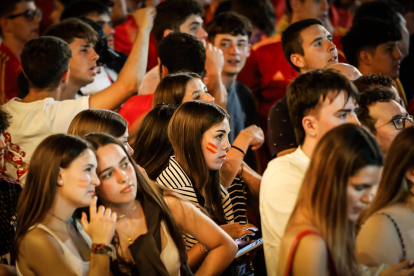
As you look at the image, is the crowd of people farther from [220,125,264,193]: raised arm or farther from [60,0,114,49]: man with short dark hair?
[60,0,114,49]: man with short dark hair

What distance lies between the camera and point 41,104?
10.6 feet

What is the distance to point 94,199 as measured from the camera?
2.15m

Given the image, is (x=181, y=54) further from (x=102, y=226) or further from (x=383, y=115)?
(x=102, y=226)

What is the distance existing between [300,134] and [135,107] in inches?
65.9

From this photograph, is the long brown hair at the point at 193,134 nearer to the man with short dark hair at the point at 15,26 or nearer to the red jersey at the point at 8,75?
the red jersey at the point at 8,75

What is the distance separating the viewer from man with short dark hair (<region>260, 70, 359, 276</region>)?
217 cm

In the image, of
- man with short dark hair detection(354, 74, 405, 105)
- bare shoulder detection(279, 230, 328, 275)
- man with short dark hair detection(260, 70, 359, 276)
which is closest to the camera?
bare shoulder detection(279, 230, 328, 275)

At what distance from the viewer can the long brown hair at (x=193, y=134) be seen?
9.25 ft

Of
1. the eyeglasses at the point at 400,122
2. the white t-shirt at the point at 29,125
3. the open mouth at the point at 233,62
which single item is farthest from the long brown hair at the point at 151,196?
the open mouth at the point at 233,62

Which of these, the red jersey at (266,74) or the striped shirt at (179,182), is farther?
the red jersey at (266,74)

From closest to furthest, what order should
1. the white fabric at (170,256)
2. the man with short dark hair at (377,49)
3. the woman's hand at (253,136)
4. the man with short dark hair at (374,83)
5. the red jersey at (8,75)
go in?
1. the white fabric at (170,256)
2. the man with short dark hair at (374,83)
3. the woman's hand at (253,136)
4. the man with short dark hair at (377,49)
5. the red jersey at (8,75)

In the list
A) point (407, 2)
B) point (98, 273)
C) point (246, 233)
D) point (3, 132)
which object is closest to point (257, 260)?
point (246, 233)

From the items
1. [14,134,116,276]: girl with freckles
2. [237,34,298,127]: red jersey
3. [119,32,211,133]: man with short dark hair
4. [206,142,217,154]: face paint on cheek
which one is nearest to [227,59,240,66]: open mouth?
[237,34,298,127]: red jersey

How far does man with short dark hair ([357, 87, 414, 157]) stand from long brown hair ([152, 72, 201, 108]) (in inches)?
45.7
